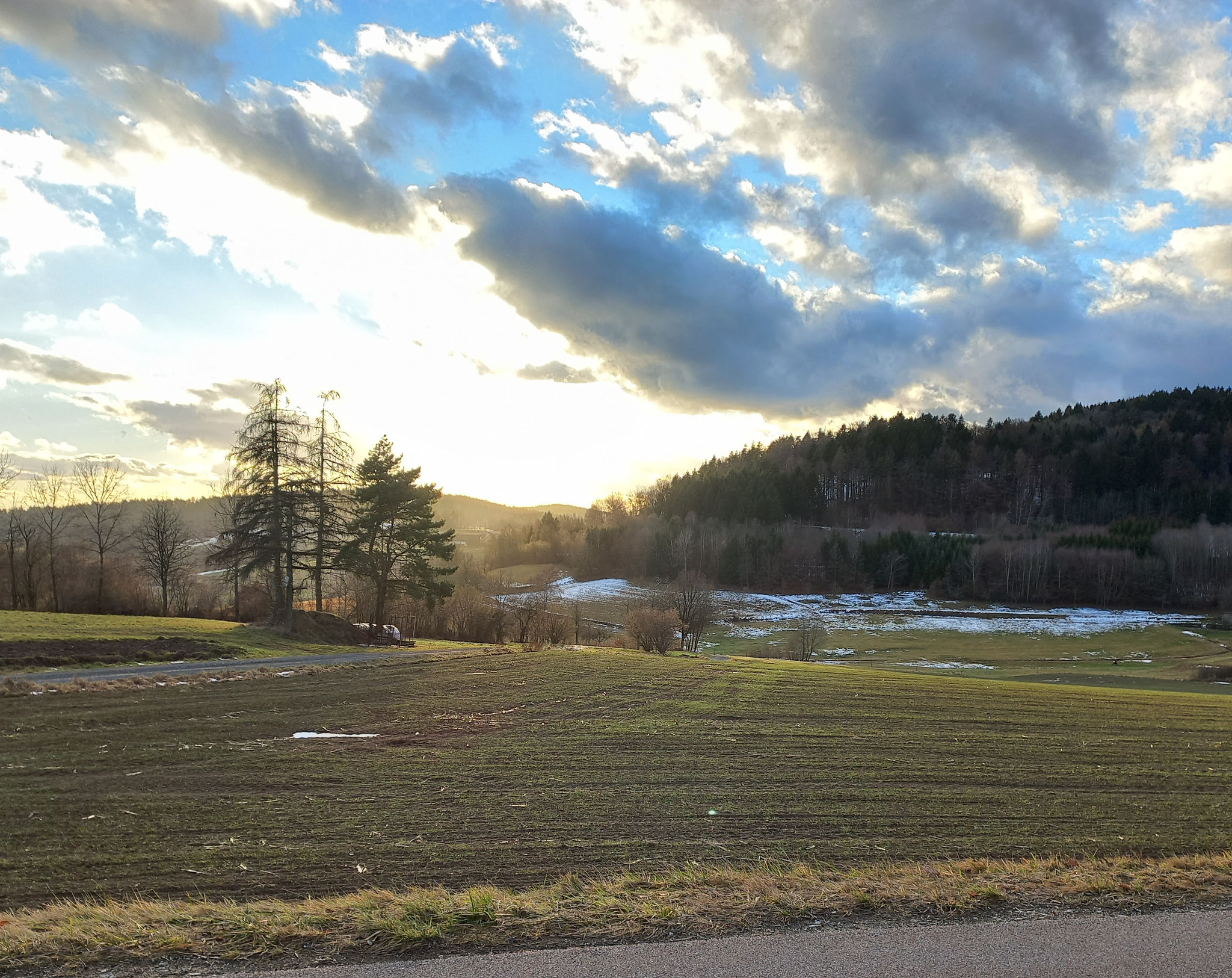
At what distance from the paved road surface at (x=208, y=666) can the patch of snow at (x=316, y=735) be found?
9566 mm

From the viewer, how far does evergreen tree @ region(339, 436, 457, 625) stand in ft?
144

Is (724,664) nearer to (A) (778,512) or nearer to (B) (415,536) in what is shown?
(B) (415,536)

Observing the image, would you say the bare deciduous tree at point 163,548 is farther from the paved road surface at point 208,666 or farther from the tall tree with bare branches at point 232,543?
the paved road surface at point 208,666

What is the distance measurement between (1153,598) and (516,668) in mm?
105963

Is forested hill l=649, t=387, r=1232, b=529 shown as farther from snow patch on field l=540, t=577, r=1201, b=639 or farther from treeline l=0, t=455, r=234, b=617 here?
treeline l=0, t=455, r=234, b=617

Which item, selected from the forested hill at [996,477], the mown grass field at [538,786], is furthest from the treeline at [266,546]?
the forested hill at [996,477]

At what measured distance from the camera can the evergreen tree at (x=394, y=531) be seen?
144ft

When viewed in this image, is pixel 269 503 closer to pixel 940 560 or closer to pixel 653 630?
pixel 653 630

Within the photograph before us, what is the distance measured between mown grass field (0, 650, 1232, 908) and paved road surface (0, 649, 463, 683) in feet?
9.17

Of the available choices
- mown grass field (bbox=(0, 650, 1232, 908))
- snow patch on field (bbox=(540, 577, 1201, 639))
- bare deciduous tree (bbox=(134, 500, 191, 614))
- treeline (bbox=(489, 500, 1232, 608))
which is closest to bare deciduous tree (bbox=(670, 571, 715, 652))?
snow patch on field (bbox=(540, 577, 1201, 639))

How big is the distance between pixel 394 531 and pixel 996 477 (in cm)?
14801

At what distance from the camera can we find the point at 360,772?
40.4 feet

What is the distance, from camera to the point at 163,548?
5631cm

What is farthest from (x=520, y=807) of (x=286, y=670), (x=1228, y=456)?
(x=1228, y=456)
